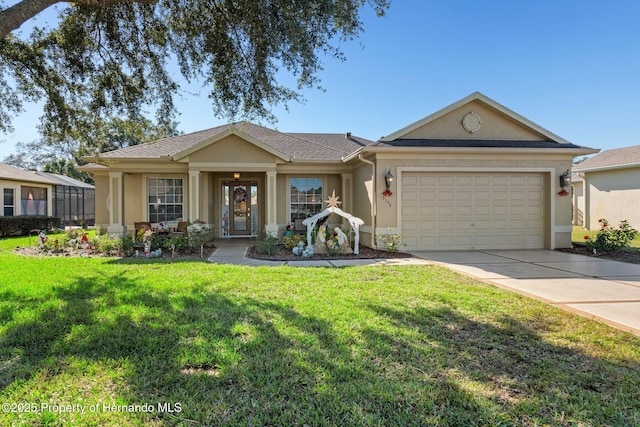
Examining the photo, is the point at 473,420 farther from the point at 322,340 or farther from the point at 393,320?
the point at 393,320

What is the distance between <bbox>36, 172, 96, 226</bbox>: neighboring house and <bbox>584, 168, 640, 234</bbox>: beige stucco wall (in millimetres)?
29932

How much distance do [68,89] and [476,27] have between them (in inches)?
497

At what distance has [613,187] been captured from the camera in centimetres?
1675

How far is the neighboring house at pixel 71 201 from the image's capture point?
859 inches

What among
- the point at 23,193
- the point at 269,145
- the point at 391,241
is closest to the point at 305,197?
the point at 269,145

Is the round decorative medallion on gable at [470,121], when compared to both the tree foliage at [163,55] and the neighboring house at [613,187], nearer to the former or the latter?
the tree foliage at [163,55]

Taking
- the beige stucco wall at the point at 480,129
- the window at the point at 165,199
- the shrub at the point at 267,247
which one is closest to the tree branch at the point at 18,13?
the shrub at the point at 267,247

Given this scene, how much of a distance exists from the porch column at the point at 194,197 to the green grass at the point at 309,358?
5.75 metres

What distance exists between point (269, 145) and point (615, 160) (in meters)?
17.5

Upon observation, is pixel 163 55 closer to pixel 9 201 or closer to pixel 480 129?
pixel 480 129

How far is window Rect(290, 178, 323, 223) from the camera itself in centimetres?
1313

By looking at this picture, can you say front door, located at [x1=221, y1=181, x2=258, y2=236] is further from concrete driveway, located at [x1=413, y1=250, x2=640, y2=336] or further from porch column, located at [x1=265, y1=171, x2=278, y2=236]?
concrete driveway, located at [x1=413, y1=250, x2=640, y2=336]

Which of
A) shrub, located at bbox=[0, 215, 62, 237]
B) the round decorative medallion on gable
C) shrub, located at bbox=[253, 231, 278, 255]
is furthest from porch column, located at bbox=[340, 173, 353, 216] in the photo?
shrub, located at bbox=[0, 215, 62, 237]

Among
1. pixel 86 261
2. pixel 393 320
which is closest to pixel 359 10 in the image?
pixel 393 320
